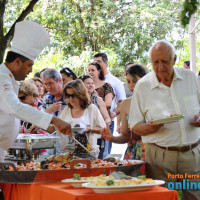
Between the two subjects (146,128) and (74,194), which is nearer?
(74,194)

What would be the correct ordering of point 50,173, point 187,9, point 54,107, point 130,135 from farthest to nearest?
point 54,107, point 130,135, point 50,173, point 187,9

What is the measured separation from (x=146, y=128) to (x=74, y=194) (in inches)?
38.8

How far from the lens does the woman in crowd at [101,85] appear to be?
601cm

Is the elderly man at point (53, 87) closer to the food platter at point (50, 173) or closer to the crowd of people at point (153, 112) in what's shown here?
the crowd of people at point (153, 112)

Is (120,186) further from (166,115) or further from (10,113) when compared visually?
(10,113)

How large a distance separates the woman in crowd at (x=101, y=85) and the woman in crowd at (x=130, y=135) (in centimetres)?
210

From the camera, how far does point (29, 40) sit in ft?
11.6

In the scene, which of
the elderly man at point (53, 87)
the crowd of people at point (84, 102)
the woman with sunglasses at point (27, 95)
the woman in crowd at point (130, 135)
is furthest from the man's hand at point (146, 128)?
the elderly man at point (53, 87)

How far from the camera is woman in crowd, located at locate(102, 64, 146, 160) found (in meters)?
3.56

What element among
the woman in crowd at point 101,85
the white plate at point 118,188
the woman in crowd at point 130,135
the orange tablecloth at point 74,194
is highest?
the woman in crowd at point 101,85

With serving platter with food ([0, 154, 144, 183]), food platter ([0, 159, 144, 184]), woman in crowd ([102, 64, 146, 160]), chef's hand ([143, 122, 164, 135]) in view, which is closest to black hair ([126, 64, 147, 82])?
woman in crowd ([102, 64, 146, 160])

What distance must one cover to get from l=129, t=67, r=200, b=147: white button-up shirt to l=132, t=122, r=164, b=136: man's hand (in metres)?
0.05

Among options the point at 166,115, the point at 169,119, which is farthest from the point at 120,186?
the point at 166,115

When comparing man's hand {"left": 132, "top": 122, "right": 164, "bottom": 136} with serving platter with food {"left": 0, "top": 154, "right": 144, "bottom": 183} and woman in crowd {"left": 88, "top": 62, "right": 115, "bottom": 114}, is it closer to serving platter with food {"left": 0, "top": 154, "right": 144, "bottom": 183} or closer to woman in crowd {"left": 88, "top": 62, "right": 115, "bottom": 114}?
serving platter with food {"left": 0, "top": 154, "right": 144, "bottom": 183}
